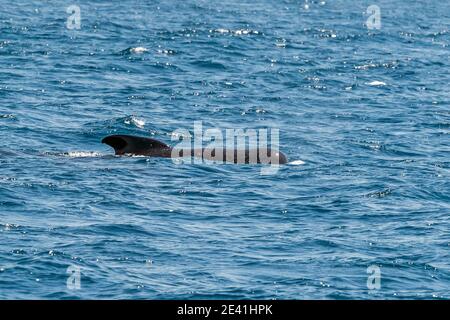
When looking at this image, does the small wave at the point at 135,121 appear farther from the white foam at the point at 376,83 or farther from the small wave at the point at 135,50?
the small wave at the point at 135,50

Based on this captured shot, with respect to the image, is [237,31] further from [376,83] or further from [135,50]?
[376,83]

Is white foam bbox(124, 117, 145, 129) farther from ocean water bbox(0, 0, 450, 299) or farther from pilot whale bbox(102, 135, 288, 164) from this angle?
pilot whale bbox(102, 135, 288, 164)

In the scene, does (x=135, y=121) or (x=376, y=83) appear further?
(x=376, y=83)

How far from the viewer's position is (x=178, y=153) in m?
29.1

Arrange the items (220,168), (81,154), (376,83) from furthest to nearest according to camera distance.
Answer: (376,83) < (81,154) < (220,168)

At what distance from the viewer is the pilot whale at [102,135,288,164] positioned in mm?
28695

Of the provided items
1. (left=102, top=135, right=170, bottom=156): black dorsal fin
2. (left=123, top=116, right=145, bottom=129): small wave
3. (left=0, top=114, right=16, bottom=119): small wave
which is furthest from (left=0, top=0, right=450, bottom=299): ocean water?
(left=102, top=135, right=170, bottom=156): black dorsal fin

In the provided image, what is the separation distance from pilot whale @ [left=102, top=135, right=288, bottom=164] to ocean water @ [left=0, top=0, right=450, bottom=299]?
408 millimetres

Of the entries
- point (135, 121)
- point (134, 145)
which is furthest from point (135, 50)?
point (134, 145)

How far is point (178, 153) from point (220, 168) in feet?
4.71

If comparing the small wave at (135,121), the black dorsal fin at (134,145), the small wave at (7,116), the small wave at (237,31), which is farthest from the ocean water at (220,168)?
the black dorsal fin at (134,145)
